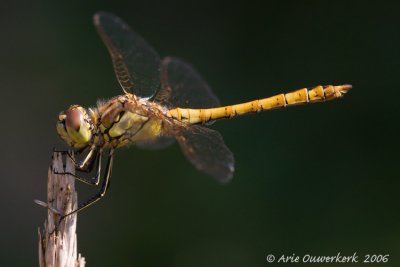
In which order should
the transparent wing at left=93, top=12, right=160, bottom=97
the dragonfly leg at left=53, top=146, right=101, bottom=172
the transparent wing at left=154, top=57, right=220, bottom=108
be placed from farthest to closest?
the transparent wing at left=154, top=57, right=220, bottom=108, the transparent wing at left=93, top=12, right=160, bottom=97, the dragonfly leg at left=53, top=146, right=101, bottom=172

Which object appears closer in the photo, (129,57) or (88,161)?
(88,161)

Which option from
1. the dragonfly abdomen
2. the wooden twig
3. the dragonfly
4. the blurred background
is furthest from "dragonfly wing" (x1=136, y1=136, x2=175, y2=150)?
the blurred background

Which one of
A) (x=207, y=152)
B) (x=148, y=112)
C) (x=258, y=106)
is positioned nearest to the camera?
(x=207, y=152)

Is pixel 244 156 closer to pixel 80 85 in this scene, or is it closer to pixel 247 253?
pixel 247 253

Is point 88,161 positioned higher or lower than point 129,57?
lower

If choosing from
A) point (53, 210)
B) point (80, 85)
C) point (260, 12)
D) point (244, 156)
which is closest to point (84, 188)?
point (80, 85)

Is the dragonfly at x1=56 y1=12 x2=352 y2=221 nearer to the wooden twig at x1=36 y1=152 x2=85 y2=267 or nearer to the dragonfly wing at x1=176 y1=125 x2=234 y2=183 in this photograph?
the dragonfly wing at x1=176 y1=125 x2=234 y2=183

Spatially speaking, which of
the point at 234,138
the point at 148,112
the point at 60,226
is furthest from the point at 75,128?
the point at 234,138

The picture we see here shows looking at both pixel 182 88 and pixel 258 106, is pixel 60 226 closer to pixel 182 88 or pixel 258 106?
pixel 182 88
